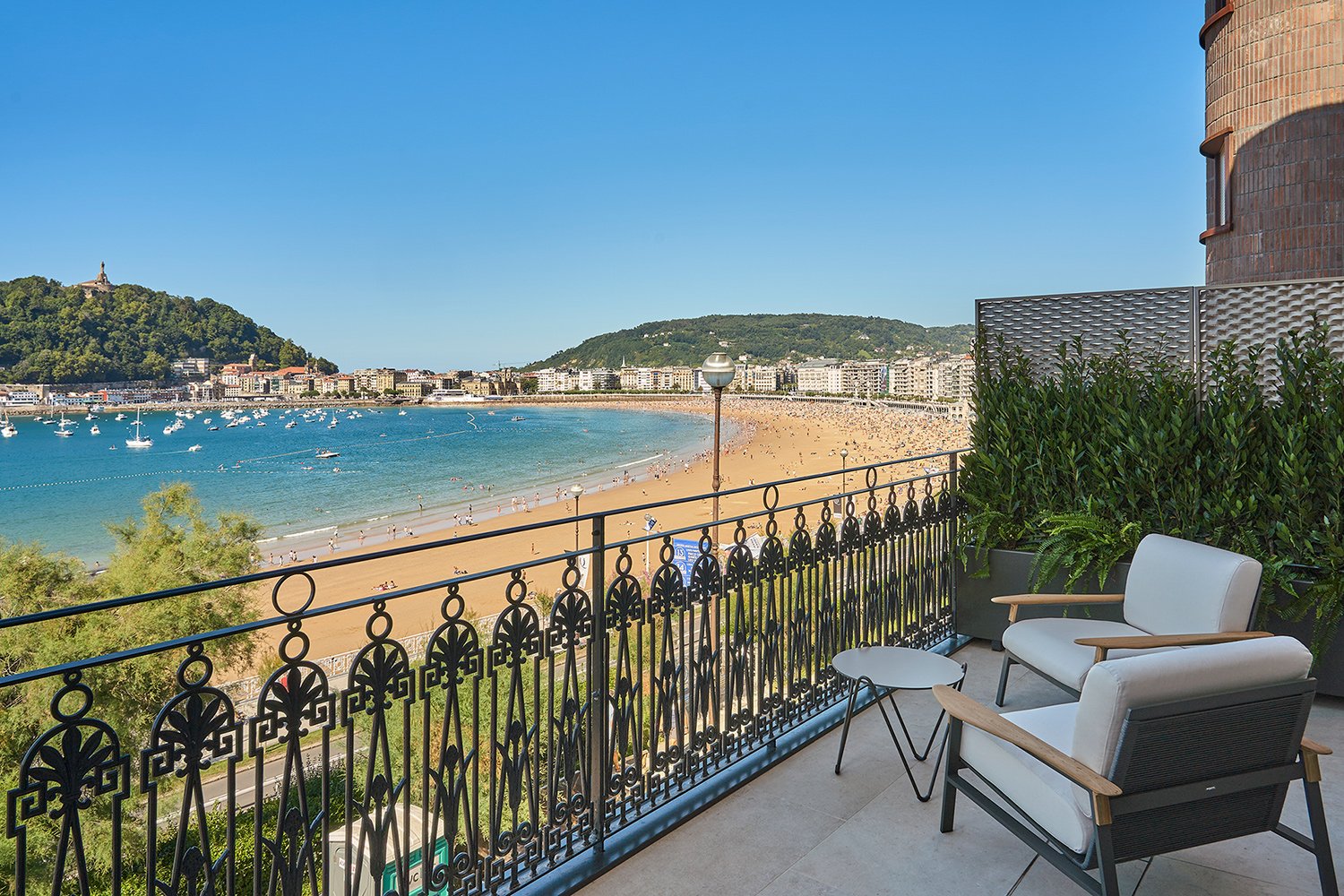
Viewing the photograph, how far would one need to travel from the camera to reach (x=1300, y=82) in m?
8.55

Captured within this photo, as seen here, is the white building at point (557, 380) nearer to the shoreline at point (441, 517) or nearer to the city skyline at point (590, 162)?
the city skyline at point (590, 162)

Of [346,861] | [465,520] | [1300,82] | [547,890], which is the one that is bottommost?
[465,520]

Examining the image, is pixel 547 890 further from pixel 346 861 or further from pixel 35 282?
pixel 35 282

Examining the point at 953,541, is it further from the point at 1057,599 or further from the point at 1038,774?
the point at 1038,774

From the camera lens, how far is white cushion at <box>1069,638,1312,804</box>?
75.3 inches

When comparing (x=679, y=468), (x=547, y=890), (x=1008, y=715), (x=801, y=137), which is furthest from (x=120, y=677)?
(x=801, y=137)

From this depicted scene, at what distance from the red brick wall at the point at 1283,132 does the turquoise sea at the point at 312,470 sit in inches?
1034

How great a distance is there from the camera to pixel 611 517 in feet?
82.1

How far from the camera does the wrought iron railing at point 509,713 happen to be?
5.31 feet

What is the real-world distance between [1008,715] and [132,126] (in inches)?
3792

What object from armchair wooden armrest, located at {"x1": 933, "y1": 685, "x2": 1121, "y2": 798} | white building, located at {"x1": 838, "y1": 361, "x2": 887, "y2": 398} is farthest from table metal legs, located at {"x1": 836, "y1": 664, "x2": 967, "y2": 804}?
white building, located at {"x1": 838, "y1": 361, "x2": 887, "y2": 398}

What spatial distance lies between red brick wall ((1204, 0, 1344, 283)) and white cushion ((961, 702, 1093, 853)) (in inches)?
311

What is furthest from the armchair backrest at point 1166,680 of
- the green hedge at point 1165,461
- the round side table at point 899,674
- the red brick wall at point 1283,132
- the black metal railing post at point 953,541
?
the red brick wall at point 1283,132

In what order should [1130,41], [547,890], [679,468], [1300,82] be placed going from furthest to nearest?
[679,468] < [1130,41] < [1300,82] < [547,890]
